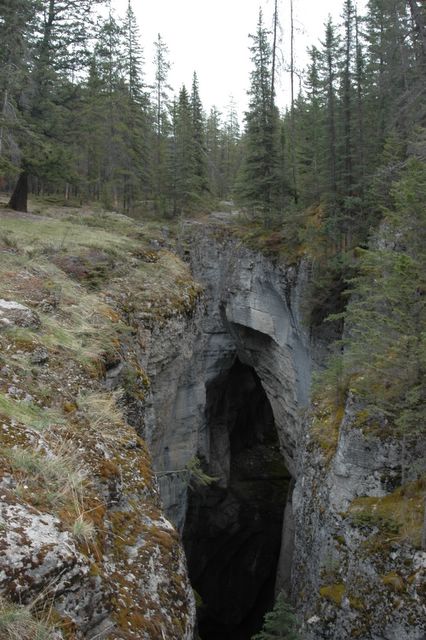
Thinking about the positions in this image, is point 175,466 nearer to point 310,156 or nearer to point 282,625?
→ point 282,625

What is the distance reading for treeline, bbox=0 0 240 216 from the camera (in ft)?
50.5

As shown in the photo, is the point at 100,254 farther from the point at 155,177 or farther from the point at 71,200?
the point at 155,177

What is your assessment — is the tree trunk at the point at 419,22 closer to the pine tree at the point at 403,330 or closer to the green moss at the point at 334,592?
the pine tree at the point at 403,330

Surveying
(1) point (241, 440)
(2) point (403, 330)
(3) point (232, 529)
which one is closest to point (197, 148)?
(1) point (241, 440)

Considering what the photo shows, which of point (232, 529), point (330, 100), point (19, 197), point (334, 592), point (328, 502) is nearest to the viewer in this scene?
point (334, 592)

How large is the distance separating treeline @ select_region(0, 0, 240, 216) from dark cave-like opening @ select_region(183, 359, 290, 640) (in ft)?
43.3

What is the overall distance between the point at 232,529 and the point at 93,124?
67.8 ft

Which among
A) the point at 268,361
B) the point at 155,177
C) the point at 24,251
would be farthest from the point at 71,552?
→ the point at 155,177

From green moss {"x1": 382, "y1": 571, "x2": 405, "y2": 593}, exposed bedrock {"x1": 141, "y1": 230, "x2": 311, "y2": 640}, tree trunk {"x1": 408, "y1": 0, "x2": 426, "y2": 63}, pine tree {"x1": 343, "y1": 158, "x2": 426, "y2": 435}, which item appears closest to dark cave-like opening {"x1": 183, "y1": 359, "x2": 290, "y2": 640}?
exposed bedrock {"x1": 141, "y1": 230, "x2": 311, "y2": 640}

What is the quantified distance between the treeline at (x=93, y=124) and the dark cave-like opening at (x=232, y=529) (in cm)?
1321

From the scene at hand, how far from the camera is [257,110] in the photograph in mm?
25859

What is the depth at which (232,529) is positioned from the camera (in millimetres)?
25344

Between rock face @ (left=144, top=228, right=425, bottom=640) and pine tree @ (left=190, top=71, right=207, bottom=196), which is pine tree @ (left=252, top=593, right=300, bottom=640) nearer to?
rock face @ (left=144, top=228, right=425, bottom=640)

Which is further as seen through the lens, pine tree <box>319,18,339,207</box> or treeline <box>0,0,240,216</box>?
pine tree <box>319,18,339,207</box>
